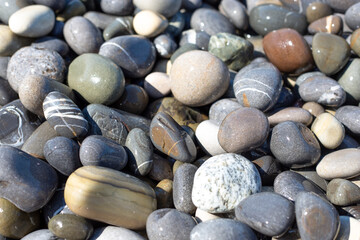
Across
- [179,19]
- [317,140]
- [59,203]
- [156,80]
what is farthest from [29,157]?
[179,19]

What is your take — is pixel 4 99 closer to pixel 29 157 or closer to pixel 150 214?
pixel 29 157

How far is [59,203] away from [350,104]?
3.12 meters

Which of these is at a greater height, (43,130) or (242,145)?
(242,145)

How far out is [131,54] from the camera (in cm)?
393

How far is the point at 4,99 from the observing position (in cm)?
359

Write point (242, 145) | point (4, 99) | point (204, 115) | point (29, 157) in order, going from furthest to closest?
point (204, 115) → point (4, 99) → point (242, 145) → point (29, 157)

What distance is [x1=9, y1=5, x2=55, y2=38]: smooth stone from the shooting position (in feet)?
12.7

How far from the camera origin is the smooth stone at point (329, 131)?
10.7 ft

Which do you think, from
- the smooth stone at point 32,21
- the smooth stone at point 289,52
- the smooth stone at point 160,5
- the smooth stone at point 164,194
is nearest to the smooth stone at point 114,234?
the smooth stone at point 164,194

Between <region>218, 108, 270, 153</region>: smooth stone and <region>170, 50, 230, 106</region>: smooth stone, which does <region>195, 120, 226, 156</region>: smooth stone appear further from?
<region>170, 50, 230, 106</region>: smooth stone

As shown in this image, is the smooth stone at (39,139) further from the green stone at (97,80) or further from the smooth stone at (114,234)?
the smooth stone at (114,234)

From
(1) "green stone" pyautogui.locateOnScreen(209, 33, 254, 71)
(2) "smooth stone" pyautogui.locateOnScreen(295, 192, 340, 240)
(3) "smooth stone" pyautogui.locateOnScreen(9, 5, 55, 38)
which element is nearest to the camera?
(2) "smooth stone" pyautogui.locateOnScreen(295, 192, 340, 240)

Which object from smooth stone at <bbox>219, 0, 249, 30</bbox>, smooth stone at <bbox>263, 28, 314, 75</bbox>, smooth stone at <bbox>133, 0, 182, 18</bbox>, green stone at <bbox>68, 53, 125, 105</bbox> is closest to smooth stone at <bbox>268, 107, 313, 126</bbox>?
smooth stone at <bbox>263, 28, 314, 75</bbox>

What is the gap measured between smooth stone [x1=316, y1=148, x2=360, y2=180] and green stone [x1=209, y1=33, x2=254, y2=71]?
5.16 ft
